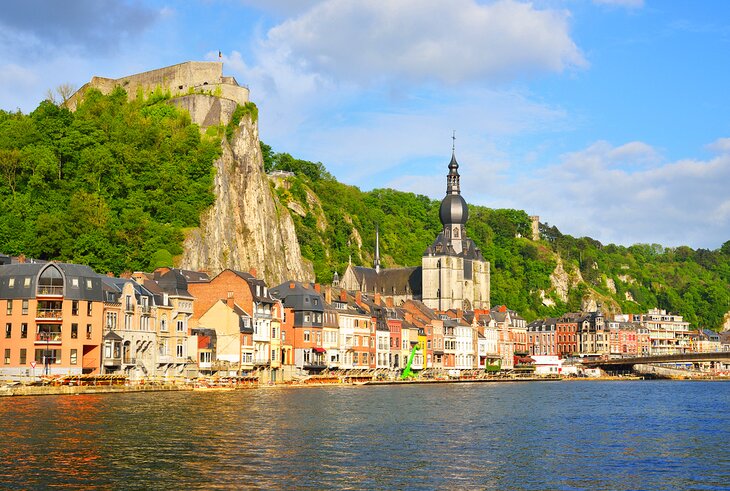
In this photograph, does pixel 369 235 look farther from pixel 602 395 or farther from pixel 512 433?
pixel 512 433

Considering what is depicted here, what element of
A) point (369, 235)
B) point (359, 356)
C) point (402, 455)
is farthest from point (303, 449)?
A: point (369, 235)

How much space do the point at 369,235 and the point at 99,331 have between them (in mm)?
117191

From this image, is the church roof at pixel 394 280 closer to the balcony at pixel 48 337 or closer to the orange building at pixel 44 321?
the orange building at pixel 44 321

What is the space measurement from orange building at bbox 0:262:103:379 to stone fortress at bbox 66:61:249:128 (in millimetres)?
50917

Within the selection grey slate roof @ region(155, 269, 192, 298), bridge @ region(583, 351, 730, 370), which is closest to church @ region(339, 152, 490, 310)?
bridge @ region(583, 351, 730, 370)

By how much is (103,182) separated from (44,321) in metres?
38.3

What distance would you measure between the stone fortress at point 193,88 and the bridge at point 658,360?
69553 mm

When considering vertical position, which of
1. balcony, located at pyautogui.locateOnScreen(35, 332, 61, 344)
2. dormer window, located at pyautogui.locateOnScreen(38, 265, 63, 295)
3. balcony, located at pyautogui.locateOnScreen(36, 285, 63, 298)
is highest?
dormer window, located at pyautogui.locateOnScreen(38, 265, 63, 295)

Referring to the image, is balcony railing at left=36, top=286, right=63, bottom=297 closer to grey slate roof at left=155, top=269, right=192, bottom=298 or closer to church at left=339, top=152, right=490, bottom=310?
grey slate roof at left=155, top=269, right=192, bottom=298

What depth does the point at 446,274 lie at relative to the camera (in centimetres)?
17100

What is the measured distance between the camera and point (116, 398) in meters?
66.2

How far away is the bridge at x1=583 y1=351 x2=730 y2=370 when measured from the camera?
142 m

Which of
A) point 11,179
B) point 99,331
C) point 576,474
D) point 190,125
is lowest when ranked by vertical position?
point 576,474

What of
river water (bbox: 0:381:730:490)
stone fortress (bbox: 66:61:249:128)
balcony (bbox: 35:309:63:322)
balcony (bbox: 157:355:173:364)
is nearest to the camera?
river water (bbox: 0:381:730:490)
